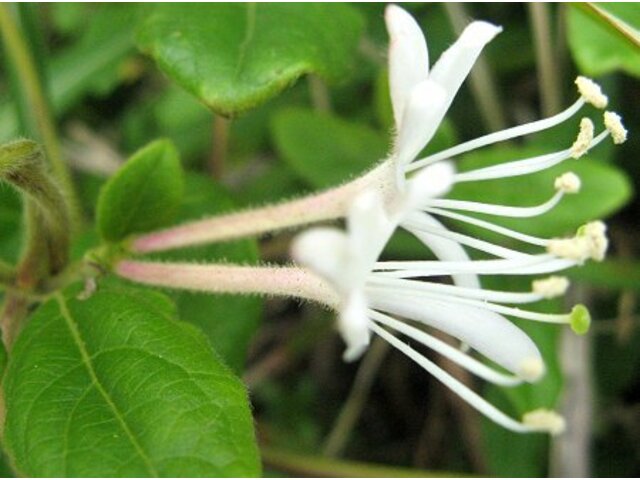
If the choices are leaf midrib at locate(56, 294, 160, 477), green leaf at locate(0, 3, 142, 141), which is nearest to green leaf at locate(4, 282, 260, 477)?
leaf midrib at locate(56, 294, 160, 477)

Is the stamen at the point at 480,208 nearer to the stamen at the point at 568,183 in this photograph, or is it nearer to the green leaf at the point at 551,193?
the stamen at the point at 568,183

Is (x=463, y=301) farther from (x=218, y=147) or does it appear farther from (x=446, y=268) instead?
(x=218, y=147)

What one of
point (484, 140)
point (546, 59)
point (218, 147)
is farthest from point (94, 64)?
point (484, 140)

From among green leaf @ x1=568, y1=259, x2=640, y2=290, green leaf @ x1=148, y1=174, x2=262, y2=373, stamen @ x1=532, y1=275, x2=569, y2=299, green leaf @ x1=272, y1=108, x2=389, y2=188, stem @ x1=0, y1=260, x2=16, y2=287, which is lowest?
stem @ x1=0, y1=260, x2=16, y2=287

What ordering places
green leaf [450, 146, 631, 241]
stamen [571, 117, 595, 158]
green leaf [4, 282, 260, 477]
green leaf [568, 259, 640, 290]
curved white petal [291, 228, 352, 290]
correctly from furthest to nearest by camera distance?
green leaf [568, 259, 640, 290] → green leaf [450, 146, 631, 241] → stamen [571, 117, 595, 158] → green leaf [4, 282, 260, 477] → curved white petal [291, 228, 352, 290]

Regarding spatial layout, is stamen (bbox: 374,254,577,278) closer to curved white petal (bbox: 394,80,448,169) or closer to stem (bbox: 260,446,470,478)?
curved white petal (bbox: 394,80,448,169)

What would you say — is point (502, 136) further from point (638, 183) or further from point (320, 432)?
point (320, 432)

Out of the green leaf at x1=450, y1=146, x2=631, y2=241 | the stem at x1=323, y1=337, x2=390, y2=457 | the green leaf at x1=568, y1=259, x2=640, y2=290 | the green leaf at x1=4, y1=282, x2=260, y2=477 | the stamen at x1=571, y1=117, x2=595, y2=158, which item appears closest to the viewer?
the green leaf at x1=4, y1=282, x2=260, y2=477
